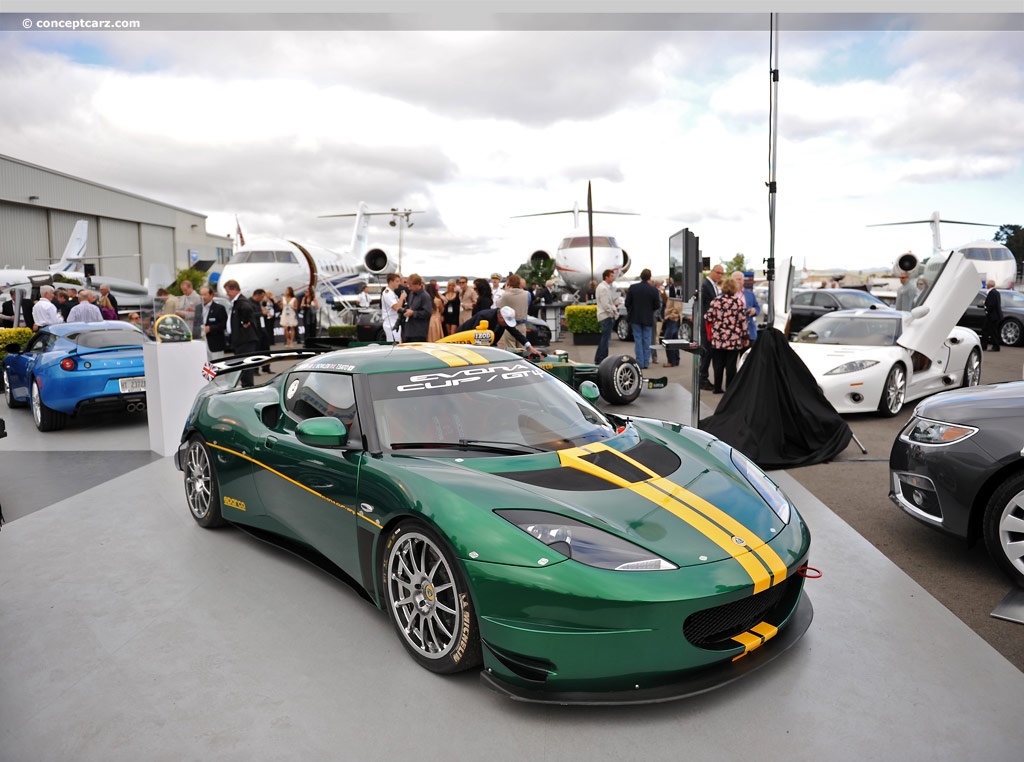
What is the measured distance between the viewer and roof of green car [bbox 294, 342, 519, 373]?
3908mm

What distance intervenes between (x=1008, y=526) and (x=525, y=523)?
2712mm

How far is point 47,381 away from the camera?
8461 mm

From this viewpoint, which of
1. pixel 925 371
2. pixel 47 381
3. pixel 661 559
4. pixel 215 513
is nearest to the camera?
pixel 661 559

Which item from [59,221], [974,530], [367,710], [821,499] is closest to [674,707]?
[367,710]

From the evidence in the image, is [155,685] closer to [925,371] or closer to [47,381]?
[47,381]

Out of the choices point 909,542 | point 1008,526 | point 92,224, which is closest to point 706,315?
point 909,542

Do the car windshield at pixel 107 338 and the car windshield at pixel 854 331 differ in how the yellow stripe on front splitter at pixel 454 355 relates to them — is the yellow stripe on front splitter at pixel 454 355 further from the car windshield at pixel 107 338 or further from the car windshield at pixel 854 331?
the car windshield at pixel 854 331

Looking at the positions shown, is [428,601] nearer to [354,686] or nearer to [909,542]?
[354,686]

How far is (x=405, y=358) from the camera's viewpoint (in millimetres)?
4047

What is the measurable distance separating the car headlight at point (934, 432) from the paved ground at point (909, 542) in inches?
27.7

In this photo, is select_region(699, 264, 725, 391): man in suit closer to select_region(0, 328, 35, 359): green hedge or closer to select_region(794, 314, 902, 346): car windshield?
select_region(794, 314, 902, 346): car windshield

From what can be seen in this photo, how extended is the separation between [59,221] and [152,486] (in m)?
53.1

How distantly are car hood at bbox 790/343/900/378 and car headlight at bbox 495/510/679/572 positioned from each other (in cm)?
642

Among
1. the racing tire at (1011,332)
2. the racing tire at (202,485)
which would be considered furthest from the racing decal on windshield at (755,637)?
the racing tire at (1011,332)
